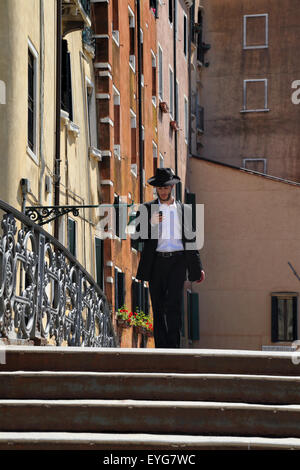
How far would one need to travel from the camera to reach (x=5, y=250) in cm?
1018

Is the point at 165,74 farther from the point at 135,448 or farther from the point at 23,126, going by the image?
the point at 135,448

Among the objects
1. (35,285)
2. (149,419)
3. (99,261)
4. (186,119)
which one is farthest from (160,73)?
(149,419)

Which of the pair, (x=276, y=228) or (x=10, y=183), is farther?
(x=276, y=228)

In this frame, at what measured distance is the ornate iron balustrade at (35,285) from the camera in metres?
10.2

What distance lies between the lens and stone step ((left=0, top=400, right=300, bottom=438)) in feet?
26.3

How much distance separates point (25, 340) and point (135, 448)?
11.5ft

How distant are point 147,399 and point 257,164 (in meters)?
38.9

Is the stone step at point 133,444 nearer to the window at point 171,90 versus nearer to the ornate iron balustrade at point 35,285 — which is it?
the ornate iron balustrade at point 35,285

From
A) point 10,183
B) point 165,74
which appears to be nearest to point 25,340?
point 10,183

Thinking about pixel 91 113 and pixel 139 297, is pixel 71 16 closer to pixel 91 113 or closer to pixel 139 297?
pixel 91 113

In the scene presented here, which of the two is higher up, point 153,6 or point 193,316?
point 153,6

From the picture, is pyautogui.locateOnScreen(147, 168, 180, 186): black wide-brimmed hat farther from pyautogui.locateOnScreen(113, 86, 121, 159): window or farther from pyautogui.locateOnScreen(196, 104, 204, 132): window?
pyautogui.locateOnScreen(196, 104, 204, 132): window

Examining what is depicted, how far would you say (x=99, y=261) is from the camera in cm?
2620

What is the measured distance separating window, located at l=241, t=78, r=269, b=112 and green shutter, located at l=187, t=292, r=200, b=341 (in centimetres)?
940
